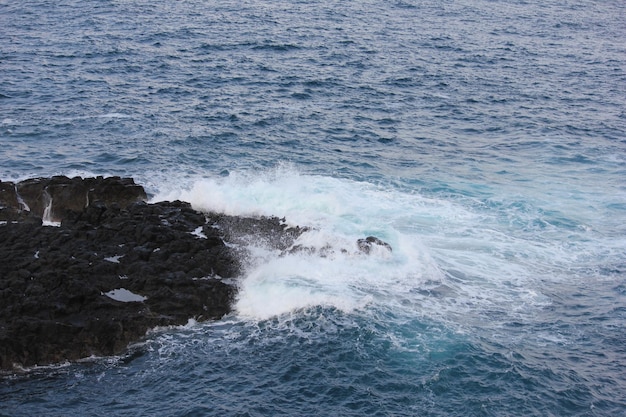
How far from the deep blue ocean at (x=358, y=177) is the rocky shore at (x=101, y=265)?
3.16 feet

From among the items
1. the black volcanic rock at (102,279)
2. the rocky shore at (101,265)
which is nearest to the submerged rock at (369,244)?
the rocky shore at (101,265)

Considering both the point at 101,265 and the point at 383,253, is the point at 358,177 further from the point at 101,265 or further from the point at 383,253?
the point at 101,265

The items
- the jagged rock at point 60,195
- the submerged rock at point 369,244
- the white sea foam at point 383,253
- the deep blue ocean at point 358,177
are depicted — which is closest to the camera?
the deep blue ocean at point 358,177

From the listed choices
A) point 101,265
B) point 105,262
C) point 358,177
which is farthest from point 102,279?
point 358,177

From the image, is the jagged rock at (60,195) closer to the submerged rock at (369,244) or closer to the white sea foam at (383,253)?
the white sea foam at (383,253)

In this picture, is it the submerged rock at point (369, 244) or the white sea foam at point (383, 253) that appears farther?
the submerged rock at point (369, 244)

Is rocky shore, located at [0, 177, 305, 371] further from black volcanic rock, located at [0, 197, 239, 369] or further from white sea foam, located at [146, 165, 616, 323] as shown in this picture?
white sea foam, located at [146, 165, 616, 323]

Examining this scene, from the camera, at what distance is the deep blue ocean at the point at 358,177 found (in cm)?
2758

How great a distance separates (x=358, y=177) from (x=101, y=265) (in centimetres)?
1954

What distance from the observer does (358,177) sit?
153ft

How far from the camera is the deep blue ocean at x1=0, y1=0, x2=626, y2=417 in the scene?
27.6 meters

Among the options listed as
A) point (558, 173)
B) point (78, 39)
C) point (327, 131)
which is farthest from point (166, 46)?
point (558, 173)

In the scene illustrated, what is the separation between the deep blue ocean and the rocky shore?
963 mm

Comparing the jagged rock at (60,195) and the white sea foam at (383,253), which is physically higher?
the jagged rock at (60,195)
